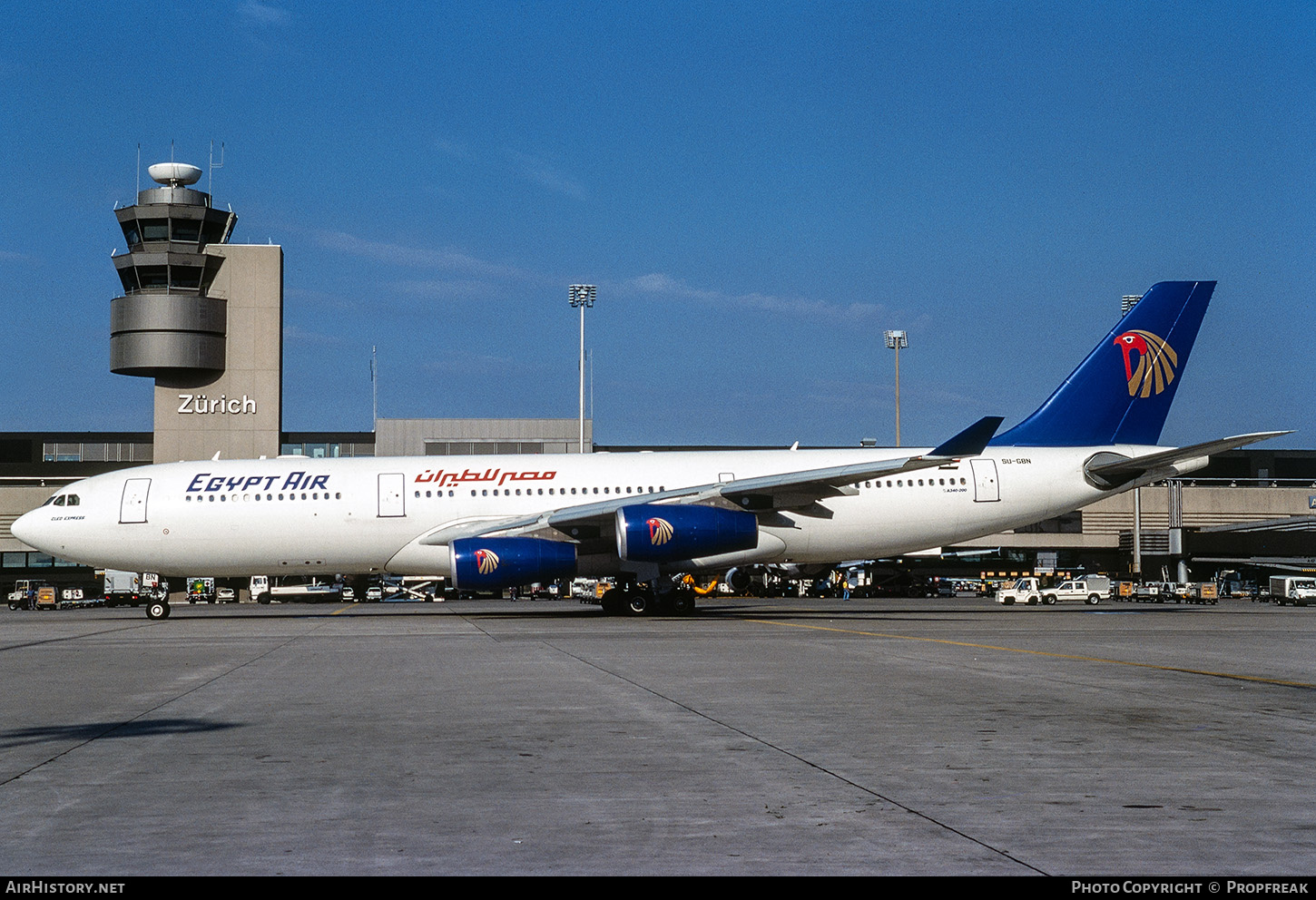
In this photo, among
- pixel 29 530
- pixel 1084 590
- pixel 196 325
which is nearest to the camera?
pixel 29 530

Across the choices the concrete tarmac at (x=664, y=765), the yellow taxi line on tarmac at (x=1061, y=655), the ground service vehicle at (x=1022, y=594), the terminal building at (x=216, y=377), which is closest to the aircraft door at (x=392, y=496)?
the yellow taxi line on tarmac at (x=1061, y=655)

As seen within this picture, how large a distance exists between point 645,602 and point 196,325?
5119cm

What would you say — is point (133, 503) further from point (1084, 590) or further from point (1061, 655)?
point (1084, 590)

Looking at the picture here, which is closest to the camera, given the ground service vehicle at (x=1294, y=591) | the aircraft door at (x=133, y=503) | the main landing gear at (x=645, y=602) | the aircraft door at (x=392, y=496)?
the aircraft door at (x=133, y=503)

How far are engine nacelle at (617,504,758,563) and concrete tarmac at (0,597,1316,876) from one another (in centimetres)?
1096

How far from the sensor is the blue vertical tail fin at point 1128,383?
1281 inches

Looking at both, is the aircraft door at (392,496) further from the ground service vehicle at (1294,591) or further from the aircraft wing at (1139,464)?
the ground service vehicle at (1294,591)

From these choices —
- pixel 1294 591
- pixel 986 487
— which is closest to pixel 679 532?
pixel 986 487

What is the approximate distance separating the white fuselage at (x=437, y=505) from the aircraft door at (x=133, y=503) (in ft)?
0.10

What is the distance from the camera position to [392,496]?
30359 millimetres

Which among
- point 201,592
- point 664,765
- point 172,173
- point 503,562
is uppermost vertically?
point 172,173

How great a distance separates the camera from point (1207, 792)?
674 cm

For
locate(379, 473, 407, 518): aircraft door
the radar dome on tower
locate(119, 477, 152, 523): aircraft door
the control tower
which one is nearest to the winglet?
locate(379, 473, 407, 518): aircraft door
